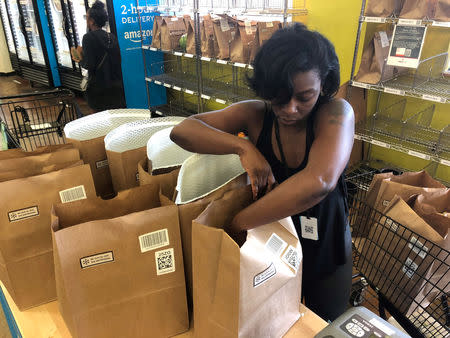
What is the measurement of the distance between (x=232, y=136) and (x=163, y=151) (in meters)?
0.27

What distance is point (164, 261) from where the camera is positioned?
0.84 metres

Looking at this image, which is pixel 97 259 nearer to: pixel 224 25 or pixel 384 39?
pixel 384 39

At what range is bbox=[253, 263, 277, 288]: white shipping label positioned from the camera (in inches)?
28.1

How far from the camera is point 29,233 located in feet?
2.99

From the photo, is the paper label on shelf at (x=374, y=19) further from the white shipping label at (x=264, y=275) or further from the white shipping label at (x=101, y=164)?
the white shipping label at (x=264, y=275)

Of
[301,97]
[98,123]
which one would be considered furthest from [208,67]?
[301,97]

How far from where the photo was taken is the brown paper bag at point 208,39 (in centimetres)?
382

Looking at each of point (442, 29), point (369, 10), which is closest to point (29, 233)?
point (369, 10)

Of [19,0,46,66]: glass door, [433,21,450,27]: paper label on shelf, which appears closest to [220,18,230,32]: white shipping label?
[433,21,450,27]: paper label on shelf

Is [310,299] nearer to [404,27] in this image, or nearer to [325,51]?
[325,51]

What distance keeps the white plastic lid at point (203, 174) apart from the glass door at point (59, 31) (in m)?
6.35

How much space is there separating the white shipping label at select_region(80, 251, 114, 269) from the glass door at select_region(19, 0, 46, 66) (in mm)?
7654

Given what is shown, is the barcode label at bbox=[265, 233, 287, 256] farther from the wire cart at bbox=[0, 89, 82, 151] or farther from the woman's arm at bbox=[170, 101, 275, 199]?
the wire cart at bbox=[0, 89, 82, 151]

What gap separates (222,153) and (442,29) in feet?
9.03
